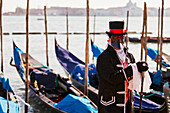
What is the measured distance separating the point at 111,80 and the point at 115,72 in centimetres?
8

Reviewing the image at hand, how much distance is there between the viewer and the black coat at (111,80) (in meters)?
2.73

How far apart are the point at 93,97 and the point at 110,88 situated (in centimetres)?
474

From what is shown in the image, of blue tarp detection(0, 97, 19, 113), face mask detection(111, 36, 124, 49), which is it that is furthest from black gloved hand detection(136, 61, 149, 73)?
blue tarp detection(0, 97, 19, 113)

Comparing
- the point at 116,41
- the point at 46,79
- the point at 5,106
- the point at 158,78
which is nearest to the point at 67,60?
the point at 46,79

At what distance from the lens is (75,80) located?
8.54 meters

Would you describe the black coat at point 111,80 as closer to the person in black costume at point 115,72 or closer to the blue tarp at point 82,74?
the person in black costume at point 115,72

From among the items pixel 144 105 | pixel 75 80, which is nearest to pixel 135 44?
pixel 75 80

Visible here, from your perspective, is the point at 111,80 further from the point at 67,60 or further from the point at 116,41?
the point at 67,60

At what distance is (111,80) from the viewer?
2.73 meters

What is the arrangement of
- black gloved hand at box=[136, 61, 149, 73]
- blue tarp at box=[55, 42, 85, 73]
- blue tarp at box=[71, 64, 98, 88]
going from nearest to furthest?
1. black gloved hand at box=[136, 61, 149, 73]
2. blue tarp at box=[71, 64, 98, 88]
3. blue tarp at box=[55, 42, 85, 73]

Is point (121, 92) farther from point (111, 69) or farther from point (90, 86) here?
point (90, 86)

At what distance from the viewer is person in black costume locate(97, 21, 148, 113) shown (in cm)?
272

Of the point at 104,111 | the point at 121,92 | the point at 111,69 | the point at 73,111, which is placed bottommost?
the point at 73,111

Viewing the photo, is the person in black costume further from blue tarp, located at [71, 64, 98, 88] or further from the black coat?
blue tarp, located at [71, 64, 98, 88]
